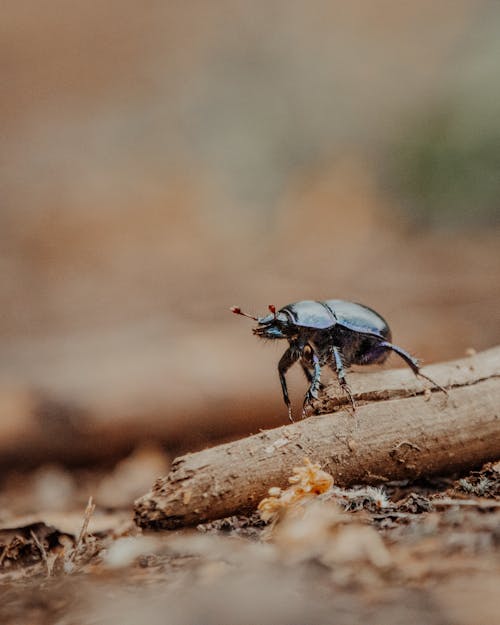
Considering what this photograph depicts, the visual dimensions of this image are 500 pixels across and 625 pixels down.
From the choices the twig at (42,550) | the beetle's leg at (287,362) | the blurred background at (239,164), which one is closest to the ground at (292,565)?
the twig at (42,550)

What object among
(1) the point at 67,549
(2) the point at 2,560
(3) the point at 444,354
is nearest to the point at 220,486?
(1) the point at 67,549

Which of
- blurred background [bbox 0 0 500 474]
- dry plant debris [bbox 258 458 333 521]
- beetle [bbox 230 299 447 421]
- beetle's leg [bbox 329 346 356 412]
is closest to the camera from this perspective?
dry plant debris [bbox 258 458 333 521]

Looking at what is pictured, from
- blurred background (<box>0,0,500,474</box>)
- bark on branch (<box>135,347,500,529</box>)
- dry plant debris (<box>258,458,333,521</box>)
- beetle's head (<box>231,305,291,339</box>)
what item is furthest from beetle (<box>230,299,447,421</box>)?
blurred background (<box>0,0,500,474</box>)

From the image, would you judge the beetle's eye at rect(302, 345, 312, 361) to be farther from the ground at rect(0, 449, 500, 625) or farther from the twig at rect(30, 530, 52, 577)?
the twig at rect(30, 530, 52, 577)

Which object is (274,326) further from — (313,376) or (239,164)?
(239,164)

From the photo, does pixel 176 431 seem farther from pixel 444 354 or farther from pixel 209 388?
pixel 444 354

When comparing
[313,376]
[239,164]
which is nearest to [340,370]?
[313,376]

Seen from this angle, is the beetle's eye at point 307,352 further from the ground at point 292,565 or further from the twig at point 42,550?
the twig at point 42,550
